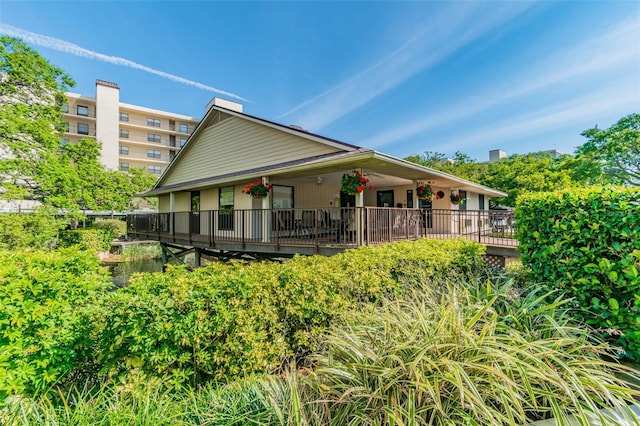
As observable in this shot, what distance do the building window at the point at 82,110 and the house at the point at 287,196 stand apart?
29.8 metres

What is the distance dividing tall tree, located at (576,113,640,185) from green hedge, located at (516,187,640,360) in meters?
19.0

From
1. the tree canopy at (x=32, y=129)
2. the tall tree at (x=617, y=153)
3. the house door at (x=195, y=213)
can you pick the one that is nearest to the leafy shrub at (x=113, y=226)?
the tree canopy at (x=32, y=129)

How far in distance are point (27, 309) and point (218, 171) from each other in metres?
11.5

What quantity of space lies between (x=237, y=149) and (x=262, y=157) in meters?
1.92

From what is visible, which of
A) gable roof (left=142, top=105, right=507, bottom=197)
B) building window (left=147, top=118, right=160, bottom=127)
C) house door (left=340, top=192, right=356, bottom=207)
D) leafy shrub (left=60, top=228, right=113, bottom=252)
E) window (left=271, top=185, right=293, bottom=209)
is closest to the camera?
gable roof (left=142, top=105, right=507, bottom=197)

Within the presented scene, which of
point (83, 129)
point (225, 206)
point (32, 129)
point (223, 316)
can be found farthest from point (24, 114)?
point (83, 129)

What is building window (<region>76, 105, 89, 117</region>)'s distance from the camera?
35.4 m

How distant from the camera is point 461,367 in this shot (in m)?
1.85

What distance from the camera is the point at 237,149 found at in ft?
40.0

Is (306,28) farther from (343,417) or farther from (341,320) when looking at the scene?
(343,417)

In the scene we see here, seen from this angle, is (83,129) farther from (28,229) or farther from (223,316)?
(223,316)

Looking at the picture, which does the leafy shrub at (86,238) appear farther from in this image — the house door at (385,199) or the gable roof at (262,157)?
the house door at (385,199)

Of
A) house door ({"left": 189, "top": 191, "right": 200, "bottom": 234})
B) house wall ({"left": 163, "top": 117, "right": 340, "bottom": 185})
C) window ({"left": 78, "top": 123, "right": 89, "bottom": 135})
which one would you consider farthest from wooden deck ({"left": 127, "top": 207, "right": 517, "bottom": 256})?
window ({"left": 78, "top": 123, "right": 89, "bottom": 135})

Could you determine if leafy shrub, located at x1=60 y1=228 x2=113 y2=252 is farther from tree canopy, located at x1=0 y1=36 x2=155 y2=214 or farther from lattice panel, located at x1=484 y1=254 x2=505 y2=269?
lattice panel, located at x1=484 y1=254 x2=505 y2=269
